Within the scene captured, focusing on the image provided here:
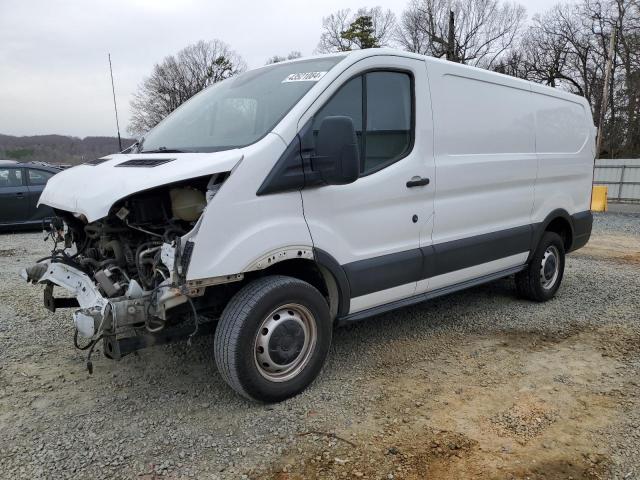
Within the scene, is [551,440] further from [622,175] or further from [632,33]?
[632,33]

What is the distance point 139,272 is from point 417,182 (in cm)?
206

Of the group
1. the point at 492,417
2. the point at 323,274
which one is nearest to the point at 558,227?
the point at 492,417

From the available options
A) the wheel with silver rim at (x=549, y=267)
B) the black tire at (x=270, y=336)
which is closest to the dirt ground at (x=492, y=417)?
the black tire at (x=270, y=336)

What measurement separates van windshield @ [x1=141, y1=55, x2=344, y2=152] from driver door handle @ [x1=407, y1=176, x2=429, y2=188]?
3.31 feet

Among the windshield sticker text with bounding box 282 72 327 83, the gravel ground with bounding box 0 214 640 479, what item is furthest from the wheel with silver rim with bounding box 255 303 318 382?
the windshield sticker text with bounding box 282 72 327 83

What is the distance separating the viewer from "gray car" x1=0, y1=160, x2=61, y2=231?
1026 cm

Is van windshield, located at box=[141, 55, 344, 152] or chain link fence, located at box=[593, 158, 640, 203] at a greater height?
van windshield, located at box=[141, 55, 344, 152]

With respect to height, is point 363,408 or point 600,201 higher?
point 363,408

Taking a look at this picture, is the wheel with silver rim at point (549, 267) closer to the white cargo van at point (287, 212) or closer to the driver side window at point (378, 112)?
the white cargo van at point (287, 212)

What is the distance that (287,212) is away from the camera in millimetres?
3195

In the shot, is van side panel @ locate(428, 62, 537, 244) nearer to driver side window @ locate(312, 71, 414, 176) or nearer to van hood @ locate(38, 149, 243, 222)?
driver side window @ locate(312, 71, 414, 176)

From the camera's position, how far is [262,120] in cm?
336

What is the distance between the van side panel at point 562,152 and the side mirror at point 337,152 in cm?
287

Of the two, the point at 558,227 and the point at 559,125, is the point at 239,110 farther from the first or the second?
the point at 558,227
